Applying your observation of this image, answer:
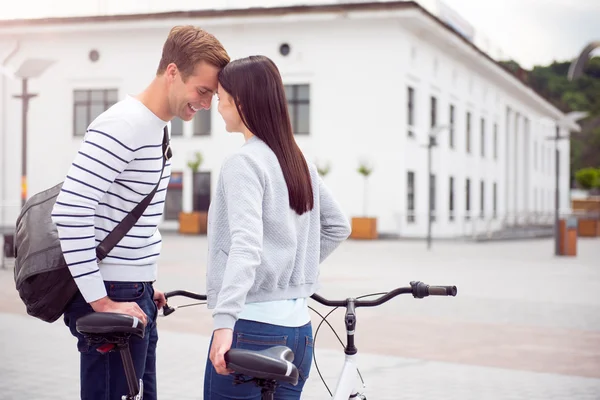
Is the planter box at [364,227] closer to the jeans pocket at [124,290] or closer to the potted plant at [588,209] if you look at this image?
the potted plant at [588,209]

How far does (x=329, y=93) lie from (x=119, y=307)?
35.7 m

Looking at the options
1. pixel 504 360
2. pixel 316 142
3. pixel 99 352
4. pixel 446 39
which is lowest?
pixel 504 360

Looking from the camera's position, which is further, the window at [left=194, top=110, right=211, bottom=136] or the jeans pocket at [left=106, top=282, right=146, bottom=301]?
the window at [left=194, top=110, right=211, bottom=136]

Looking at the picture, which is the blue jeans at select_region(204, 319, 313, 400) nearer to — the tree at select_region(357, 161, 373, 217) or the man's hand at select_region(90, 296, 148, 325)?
the man's hand at select_region(90, 296, 148, 325)

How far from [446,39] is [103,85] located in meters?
14.2

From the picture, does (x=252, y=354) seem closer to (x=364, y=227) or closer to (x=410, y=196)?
(x=364, y=227)

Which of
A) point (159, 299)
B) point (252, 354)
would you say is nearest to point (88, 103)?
point (159, 299)

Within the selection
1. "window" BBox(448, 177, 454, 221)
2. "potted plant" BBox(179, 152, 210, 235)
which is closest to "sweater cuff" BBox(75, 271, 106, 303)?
"potted plant" BBox(179, 152, 210, 235)

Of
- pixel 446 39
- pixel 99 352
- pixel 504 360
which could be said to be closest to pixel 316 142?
pixel 446 39

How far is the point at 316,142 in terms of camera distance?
3891cm

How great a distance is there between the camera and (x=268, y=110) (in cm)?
297

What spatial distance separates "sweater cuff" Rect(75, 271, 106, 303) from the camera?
Result: 311 centimetres

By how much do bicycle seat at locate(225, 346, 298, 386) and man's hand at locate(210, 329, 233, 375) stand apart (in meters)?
0.07

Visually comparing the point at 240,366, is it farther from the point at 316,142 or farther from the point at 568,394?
the point at 316,142
